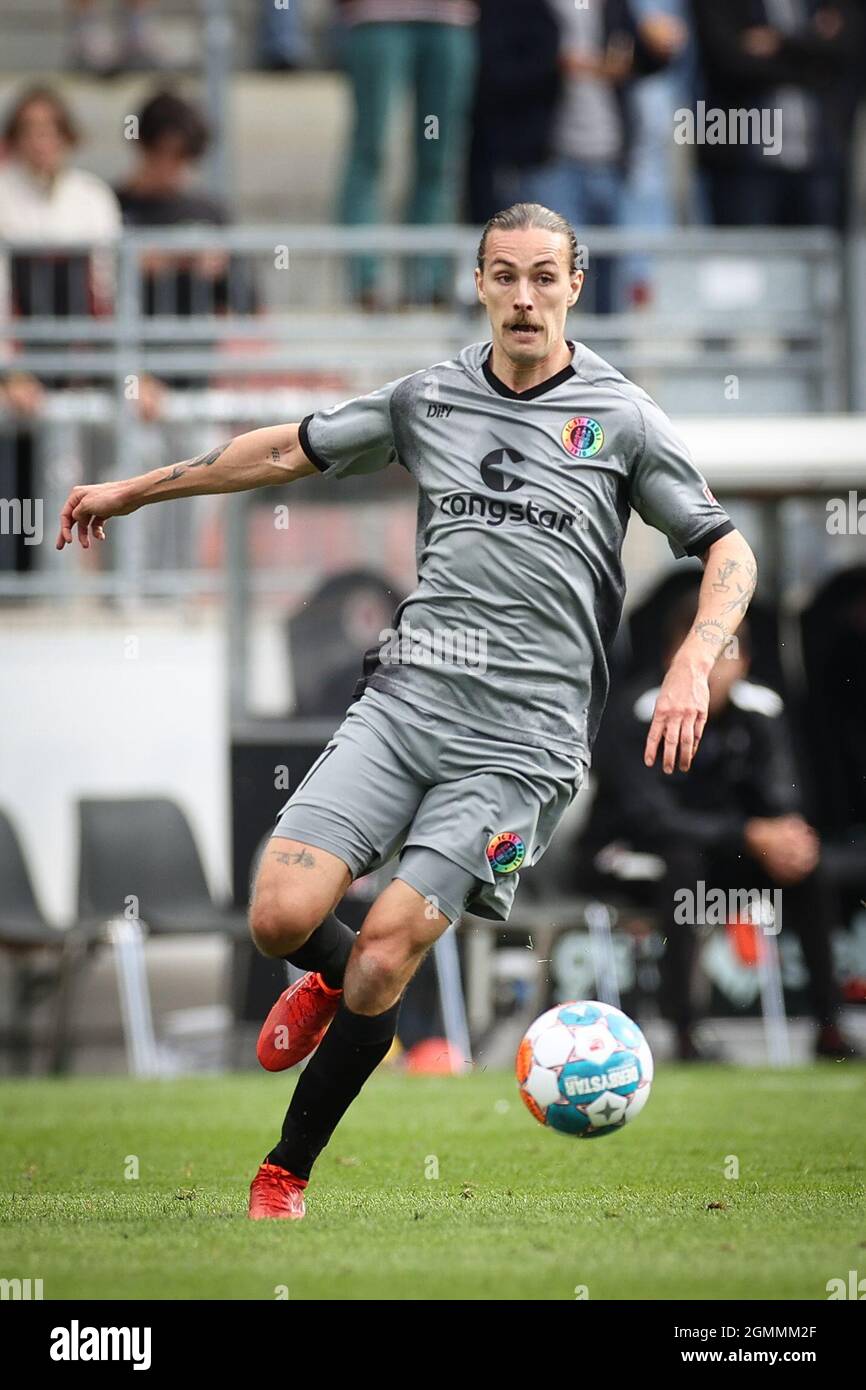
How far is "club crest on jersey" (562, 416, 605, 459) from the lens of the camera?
6.70 metres

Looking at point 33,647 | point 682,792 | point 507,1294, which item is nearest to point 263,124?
point 33,647

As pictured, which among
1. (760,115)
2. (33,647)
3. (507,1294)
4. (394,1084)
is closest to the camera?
(507,1294)

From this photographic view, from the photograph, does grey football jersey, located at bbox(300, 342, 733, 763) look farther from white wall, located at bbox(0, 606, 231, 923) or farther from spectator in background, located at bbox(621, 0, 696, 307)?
spectator in background, located at bbox(621, 0, 696, 307)

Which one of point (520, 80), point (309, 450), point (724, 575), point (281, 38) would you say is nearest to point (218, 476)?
point (309, 450)

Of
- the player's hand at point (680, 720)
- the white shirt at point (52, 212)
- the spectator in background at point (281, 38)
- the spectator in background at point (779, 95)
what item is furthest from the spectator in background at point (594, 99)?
the player's hand at point (680, 720)

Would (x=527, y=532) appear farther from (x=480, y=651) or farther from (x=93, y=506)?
(x=93, y=506)

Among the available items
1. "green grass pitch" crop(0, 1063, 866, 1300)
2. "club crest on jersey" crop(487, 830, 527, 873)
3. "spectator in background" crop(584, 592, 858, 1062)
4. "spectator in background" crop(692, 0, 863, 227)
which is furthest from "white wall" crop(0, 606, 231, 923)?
"club crest on jersey" crop(487, 830, 527, 873)

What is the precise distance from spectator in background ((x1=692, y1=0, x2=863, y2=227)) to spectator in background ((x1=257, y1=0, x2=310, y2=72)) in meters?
4.40

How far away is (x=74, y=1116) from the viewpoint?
9820 millimetres

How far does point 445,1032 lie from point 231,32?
32.0 ft

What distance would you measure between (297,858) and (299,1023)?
0.73m

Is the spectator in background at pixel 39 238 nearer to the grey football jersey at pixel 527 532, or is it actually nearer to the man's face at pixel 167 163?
the man's face at pixel 167 163

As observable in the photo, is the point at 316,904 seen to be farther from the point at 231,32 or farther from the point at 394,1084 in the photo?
the point at 231,32

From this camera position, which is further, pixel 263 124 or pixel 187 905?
pixel 263 124
